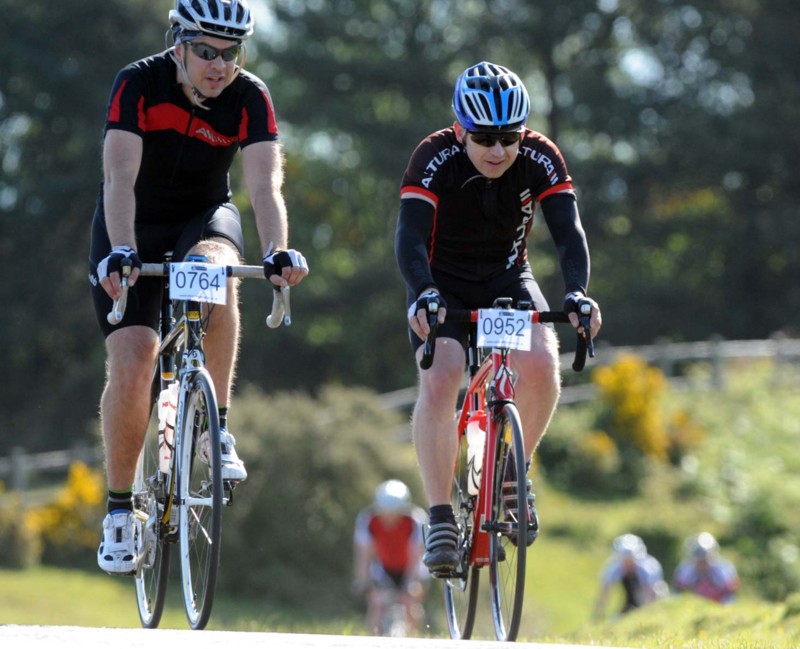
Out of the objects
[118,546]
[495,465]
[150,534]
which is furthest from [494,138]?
[118,546]

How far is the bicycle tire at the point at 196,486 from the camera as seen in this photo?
702 centimetres

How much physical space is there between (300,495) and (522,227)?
18432mm

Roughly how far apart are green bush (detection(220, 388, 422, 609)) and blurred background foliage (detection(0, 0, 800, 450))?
1421 centimetres

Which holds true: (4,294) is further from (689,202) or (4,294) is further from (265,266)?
(265,266)

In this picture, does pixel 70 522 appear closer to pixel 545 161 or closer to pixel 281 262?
pixel 545 161

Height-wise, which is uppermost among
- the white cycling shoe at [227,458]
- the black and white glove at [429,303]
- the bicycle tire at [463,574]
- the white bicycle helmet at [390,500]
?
the white bicycle helmet at [390,500]

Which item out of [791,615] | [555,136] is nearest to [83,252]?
[555,136]

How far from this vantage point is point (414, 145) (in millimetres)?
41219

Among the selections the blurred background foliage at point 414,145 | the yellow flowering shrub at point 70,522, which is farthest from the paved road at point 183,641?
the blurred background foliage at point 414,145

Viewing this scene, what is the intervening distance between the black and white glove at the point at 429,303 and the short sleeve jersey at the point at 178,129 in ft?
3.49

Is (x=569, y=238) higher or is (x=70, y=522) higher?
(x=70, y=522)

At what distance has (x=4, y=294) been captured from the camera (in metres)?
42.0

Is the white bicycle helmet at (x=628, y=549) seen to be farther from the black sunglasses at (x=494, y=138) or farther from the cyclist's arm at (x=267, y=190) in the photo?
the cyclist's arm at (x=267, y=190)

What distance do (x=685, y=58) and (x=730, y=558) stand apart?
22.4 meters
